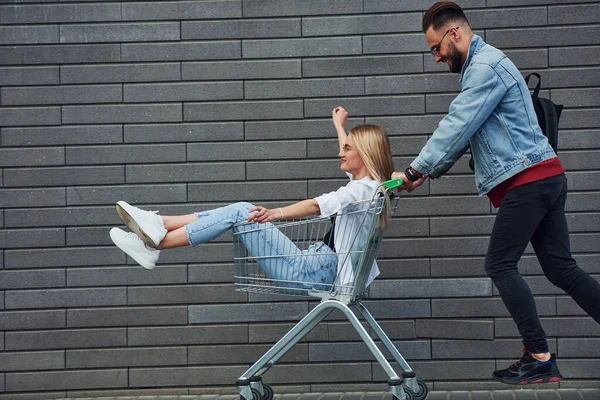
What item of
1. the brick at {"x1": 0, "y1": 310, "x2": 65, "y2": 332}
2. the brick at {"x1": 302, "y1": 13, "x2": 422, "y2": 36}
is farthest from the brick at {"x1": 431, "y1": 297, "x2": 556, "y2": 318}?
the brick at {"x1": 0, "y1": 310, "x2": 65, "y2": 332}

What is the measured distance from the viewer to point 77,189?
6.13 metres

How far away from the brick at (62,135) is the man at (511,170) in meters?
2.35

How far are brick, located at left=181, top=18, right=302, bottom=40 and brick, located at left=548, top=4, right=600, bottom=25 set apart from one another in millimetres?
1710

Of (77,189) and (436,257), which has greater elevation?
(77,189)

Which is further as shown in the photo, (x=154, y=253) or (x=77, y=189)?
(x=77, y=189)

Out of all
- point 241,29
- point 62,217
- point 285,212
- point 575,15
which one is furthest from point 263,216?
point 575,15

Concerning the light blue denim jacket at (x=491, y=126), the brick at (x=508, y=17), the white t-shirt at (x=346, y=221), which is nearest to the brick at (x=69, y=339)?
the white t-shirt at (x=346, y=221)

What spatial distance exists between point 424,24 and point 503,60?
464mm

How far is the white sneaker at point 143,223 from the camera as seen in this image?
4.84 meters

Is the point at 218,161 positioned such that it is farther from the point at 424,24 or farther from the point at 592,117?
the point at 592,117

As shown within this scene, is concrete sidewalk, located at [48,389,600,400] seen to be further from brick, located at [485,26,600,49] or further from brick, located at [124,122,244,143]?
brick, located at [485,26,600,49]

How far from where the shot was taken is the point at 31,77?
615cm

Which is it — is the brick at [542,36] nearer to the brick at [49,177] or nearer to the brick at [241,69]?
the brick at [241,69]

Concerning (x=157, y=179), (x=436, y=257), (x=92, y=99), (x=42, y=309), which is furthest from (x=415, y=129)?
(x=42, y=309)
